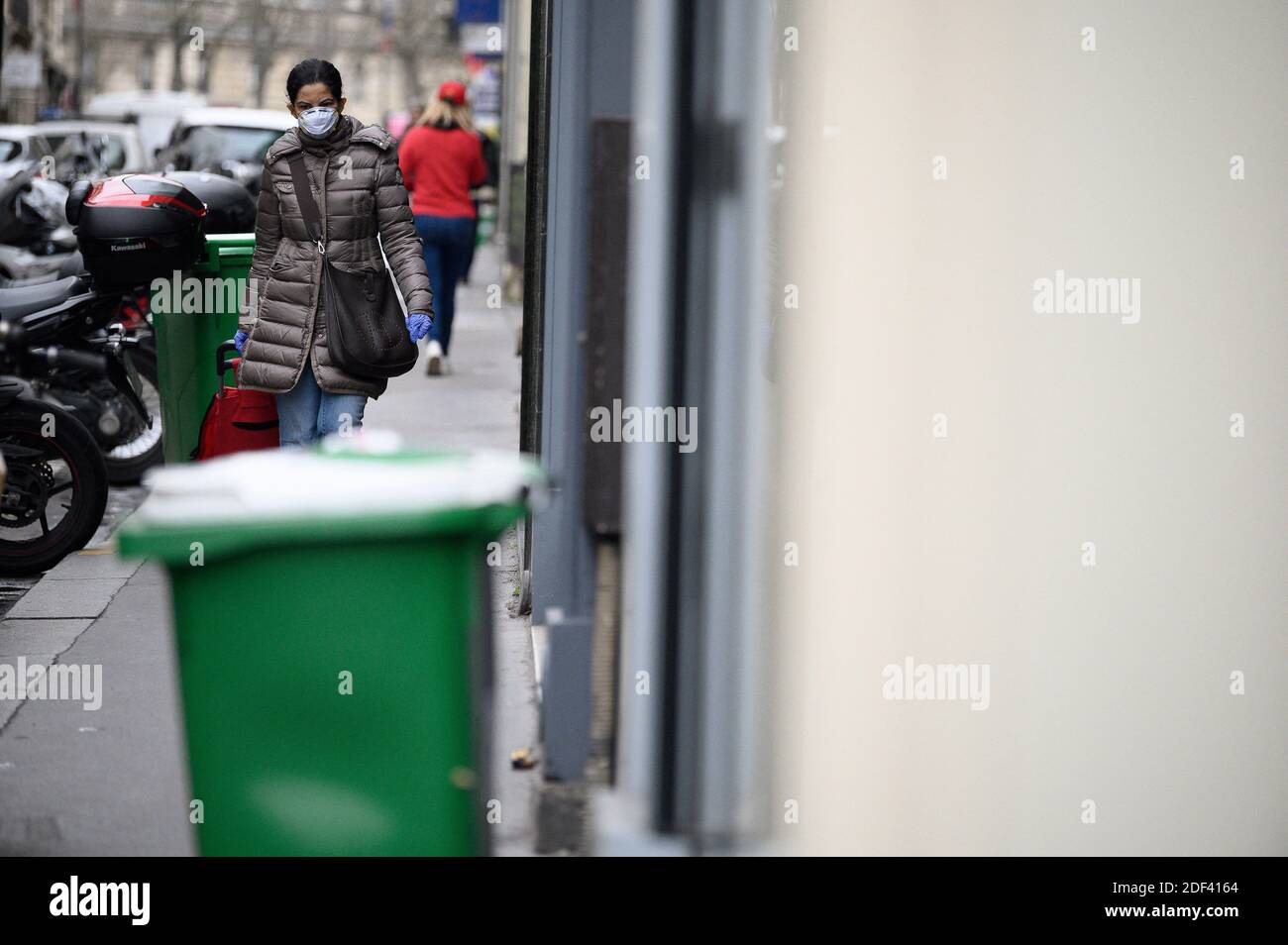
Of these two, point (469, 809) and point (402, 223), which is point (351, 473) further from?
point (402, 223)

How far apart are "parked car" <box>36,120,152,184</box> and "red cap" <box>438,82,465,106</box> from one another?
5.71m

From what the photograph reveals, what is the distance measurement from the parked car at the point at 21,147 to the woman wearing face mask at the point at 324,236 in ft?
42.5

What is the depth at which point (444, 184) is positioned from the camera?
40.8 feet

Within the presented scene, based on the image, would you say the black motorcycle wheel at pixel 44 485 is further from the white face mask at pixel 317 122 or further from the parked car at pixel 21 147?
the parked car at pixel 21 147

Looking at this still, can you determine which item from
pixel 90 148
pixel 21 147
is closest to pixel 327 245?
pixel 21 147

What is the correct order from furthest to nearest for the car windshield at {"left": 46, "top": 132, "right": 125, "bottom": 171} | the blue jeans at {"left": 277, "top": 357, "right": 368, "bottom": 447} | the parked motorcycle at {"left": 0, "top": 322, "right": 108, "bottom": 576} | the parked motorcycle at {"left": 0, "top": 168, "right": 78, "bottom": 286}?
the car windshield at {"left": 46, "top": 132, "right": 125, "bottom": 171}, the parked motorcycle at {"left": 0, "top": 168, "right": 78, "bottom": 286}, the parked motorcycle at {"left": 0, "top": 322, "right": 108, "bottom": 576}, the blue jeans at {"left": 277, "top": 357, "right": 368, "bottom": 447}

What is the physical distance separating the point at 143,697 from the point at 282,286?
1481 mm

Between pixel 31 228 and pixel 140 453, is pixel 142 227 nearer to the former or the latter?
pixel 140 453

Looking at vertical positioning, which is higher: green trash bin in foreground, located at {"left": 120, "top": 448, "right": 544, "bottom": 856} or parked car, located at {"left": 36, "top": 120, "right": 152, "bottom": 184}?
parked car, located at {"left": 36, "top": 120, "right": 152, "bottom": 184}

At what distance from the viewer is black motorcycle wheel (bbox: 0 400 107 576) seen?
7344 millimetres

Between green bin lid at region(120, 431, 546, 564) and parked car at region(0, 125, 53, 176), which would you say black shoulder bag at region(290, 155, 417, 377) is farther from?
parked car at region(0, 125, 53, 176)

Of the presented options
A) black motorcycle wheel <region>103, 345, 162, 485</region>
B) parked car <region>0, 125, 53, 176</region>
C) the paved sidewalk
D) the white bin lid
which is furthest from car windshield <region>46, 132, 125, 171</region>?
the white bin lid

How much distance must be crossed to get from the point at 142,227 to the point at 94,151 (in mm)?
13705

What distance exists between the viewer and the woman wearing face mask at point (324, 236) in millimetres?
6391
